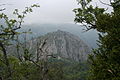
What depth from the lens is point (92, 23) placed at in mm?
21203

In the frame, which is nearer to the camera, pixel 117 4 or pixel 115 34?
pixel 115 34

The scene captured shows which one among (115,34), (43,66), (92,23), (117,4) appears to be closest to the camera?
(43,66)

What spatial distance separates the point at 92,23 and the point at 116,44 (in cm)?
739

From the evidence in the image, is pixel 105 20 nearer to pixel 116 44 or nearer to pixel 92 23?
pixel 116 44

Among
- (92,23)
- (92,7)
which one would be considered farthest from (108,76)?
(92,7)

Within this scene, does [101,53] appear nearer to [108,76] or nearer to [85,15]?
[108,76]

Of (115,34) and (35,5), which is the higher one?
(35,5)

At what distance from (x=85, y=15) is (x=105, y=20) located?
7022mm

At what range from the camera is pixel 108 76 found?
13930mm

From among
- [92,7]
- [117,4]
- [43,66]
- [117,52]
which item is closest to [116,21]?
[117,52]

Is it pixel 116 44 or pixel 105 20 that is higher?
pixel 105 20

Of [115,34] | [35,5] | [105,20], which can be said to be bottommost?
[115,34]

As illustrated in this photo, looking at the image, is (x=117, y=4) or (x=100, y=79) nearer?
(x=100, y=79)

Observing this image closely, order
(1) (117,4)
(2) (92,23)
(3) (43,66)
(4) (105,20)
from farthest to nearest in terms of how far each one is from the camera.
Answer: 1. (2) (92,23)
2. (1) (117,4)
3. (4) (105,20)
4. (3) (43,66)
